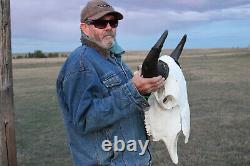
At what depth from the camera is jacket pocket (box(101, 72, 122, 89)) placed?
246cm

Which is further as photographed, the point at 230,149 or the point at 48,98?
the point at 48,98

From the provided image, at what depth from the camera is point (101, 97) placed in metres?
2.41

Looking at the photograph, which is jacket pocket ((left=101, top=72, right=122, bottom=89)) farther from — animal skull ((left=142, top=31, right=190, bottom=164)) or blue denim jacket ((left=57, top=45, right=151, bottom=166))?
animal skull ((left=142, top=31, right=190, bottom=164))

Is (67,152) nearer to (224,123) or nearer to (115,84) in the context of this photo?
(224,123)

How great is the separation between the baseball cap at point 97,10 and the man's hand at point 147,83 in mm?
478

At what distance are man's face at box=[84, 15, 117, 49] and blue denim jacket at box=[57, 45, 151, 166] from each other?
0.24 ft

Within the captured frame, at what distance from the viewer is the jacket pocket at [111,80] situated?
2465mm

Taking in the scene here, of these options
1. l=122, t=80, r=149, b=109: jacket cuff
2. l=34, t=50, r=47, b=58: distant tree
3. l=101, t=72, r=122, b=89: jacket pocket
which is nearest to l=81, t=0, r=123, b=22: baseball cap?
l=101, t=72, r=122, b=89: jacket pocket

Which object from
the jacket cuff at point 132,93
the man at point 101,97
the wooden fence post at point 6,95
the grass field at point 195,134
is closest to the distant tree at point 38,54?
the grass field at point 195,134

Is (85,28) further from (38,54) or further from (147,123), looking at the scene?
(38,54)

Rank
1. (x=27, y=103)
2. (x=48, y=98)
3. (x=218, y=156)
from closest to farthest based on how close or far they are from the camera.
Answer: (x=218, y=156)
(x=27, y=103)
(x=48, y=98)

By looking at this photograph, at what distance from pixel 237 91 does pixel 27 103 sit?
23.3ft

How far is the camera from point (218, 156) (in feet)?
23.0

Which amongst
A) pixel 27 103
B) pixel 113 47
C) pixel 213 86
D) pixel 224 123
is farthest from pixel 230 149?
pixel 213 86
